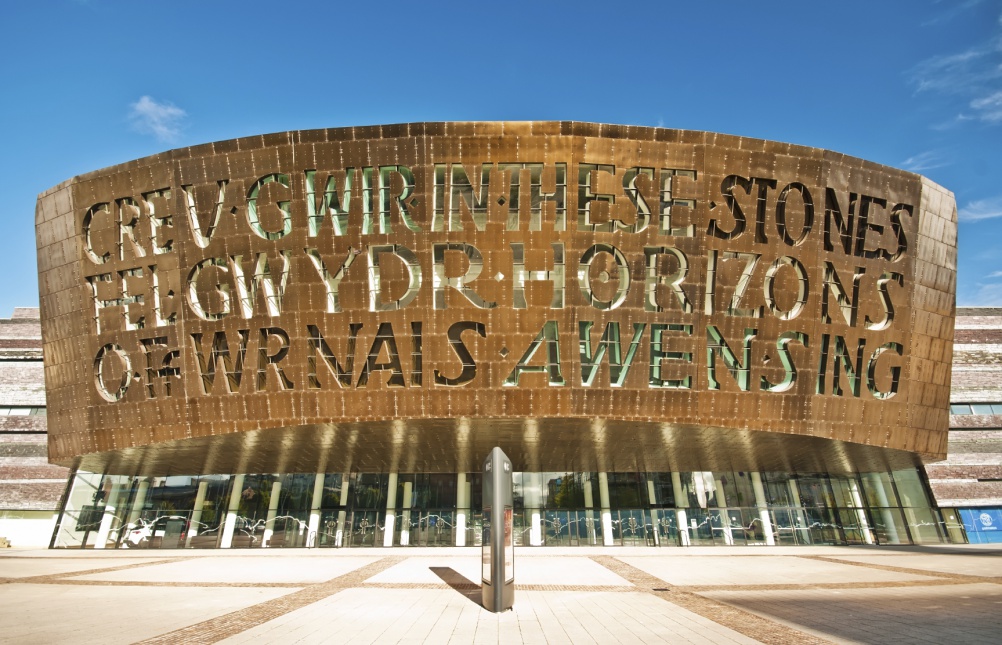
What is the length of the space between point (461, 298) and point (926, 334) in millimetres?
20598

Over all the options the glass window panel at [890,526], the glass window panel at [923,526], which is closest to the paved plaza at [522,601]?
the glass window panel at [890,526]

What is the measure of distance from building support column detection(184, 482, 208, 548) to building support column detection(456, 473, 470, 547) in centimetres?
1368

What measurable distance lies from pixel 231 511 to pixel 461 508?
40.3 ft

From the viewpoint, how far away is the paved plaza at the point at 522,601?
41.9 ft

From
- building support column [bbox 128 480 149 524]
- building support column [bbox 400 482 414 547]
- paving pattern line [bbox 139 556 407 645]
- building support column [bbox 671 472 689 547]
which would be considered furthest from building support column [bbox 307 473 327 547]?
building support column [bbox 671 472 689 547]

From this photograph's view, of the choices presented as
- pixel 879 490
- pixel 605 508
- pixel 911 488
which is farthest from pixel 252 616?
pixel 911 488

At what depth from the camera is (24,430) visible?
46.5 metres

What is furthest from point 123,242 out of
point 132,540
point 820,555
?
point 820,555

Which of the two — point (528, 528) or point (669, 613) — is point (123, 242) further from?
point (669, 613)

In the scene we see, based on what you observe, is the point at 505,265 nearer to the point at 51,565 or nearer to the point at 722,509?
the point at 722,509

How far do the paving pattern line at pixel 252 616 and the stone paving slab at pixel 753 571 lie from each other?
922cm

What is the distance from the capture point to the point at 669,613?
15117 millimetres

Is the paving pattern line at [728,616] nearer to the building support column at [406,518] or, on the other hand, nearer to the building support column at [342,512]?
the building support column at [406,518]

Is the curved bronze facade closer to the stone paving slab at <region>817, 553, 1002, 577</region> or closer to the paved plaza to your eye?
the stone paving slab at <region>817, 553, 1002, 577</region>
